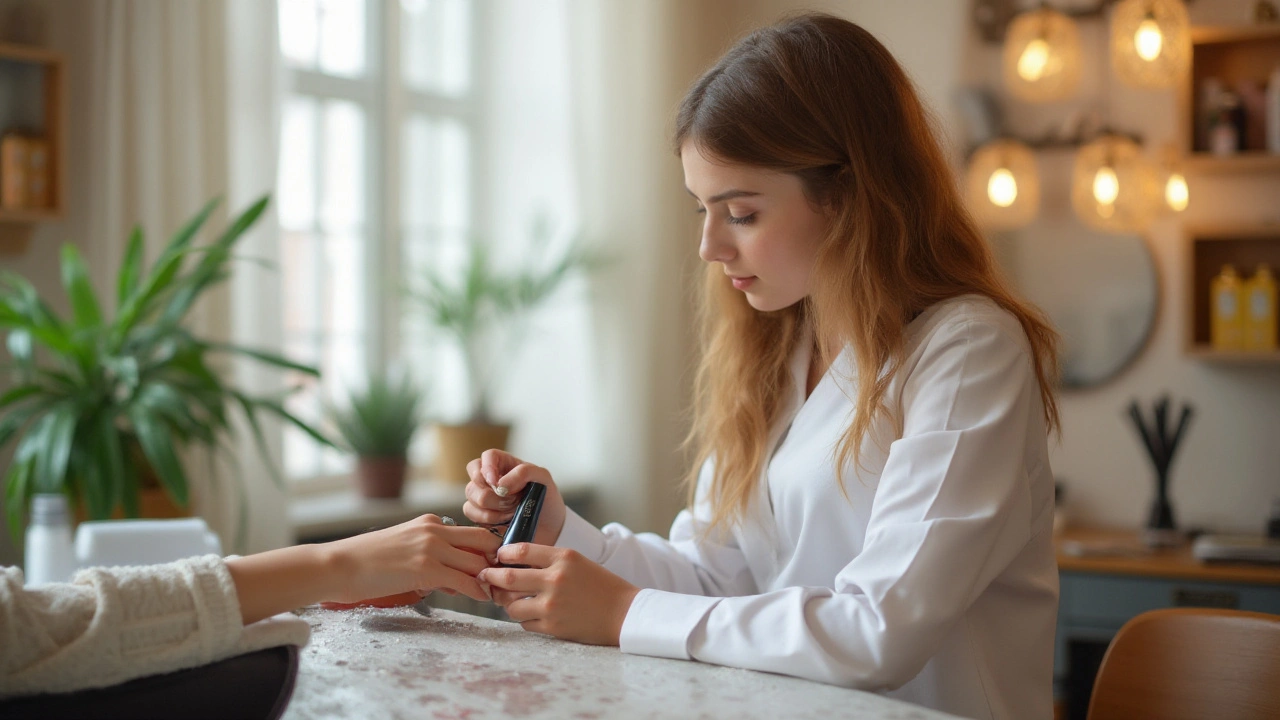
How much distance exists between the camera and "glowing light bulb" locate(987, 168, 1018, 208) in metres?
3.73

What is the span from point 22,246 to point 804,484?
86.0 inches

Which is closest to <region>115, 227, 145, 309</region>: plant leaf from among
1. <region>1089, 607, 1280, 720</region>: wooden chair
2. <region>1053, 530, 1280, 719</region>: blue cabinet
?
<region>1089, 607, 1280, 720</region>: wooden chair

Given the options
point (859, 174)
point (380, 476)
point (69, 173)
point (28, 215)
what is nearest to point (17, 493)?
point (28, 215)

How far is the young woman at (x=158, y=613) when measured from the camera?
927mm

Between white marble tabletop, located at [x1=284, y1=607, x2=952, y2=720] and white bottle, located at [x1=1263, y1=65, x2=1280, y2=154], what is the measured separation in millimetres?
3018

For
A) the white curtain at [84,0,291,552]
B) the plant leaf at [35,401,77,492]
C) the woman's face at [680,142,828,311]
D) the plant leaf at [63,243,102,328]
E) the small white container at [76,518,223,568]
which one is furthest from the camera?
the white curtain at [84,0,291,552]

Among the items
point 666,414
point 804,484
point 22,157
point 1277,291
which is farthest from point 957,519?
point 666,414

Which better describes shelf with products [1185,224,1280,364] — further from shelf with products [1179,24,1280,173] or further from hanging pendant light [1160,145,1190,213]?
shelf with products [1179,24,1280,173]

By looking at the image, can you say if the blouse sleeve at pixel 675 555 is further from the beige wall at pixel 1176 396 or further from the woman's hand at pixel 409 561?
the beige wall at pixel 1176 396

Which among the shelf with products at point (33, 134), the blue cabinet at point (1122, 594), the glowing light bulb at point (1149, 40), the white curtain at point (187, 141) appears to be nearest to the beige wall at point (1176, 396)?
the blue cabinet at point (1122, 594)

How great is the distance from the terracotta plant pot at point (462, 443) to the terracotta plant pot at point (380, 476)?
281 millimetres

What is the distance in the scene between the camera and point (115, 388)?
2.42m

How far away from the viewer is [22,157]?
2678 mm

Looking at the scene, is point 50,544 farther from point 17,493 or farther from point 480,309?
point 480,309
